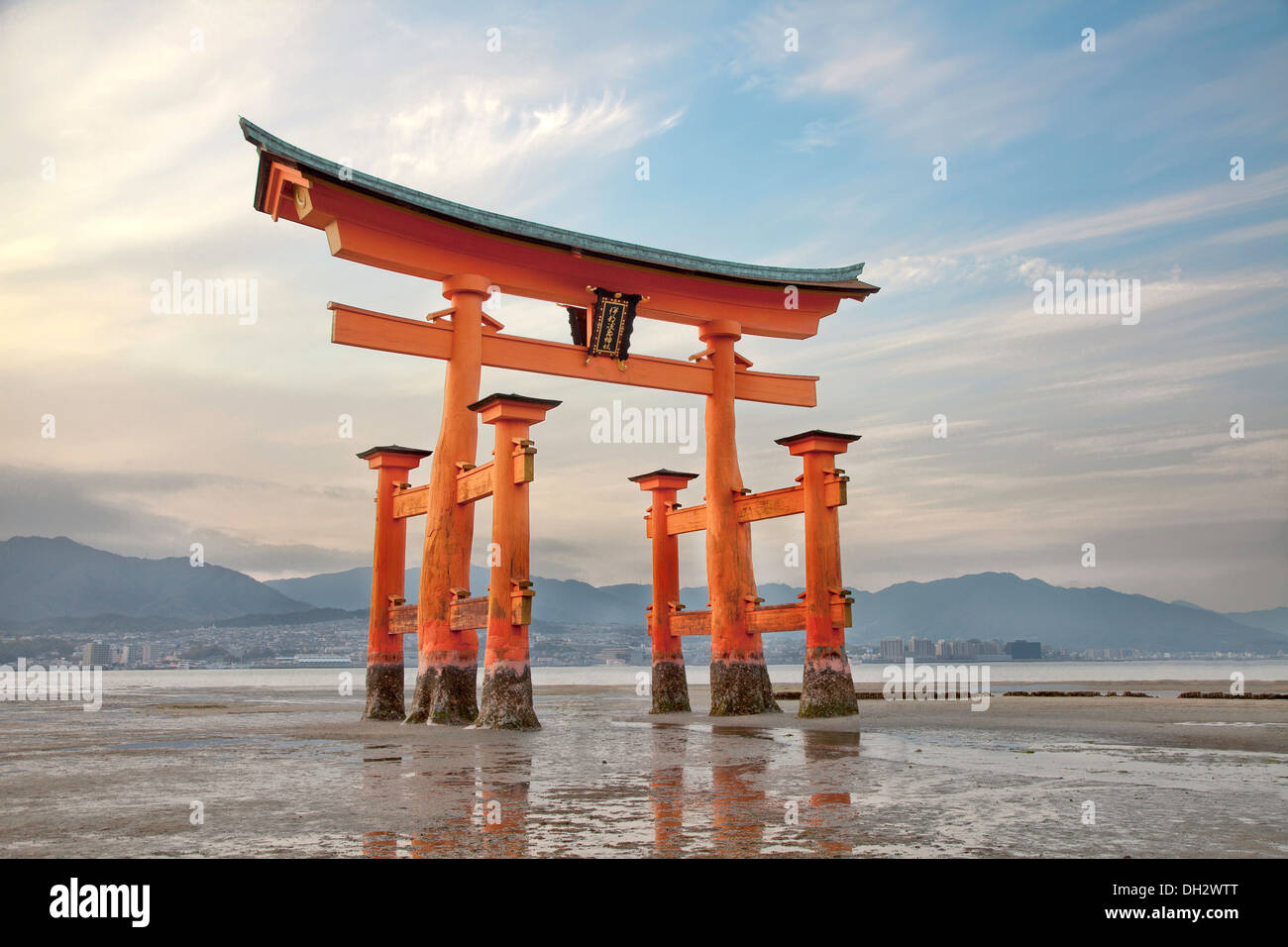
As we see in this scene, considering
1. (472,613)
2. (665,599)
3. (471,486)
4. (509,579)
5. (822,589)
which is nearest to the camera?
(509,579)

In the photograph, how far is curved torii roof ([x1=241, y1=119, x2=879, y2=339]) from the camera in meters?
15.9

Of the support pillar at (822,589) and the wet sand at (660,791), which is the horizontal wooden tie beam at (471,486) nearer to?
the wet sand at (660,791)

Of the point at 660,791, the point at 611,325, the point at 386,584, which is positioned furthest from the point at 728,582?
the point at 660,791

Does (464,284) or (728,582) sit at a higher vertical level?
(464,284)

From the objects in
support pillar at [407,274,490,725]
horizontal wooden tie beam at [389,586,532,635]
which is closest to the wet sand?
support pillar at [407,274,490,725]

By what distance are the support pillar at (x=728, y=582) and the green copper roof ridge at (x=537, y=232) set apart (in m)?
2.61

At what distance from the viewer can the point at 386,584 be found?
19.5 meters

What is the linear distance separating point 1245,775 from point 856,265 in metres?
14.8

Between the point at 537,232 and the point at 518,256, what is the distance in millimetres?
653

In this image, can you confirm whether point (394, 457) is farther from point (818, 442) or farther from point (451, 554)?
point (818, 442)

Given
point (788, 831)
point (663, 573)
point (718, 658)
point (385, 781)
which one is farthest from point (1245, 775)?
point (663, 573)

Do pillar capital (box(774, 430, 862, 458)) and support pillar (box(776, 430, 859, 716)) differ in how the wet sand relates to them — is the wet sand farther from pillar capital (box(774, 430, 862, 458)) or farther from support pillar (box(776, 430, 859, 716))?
pillar capital (box(774, 430, 862, 458))

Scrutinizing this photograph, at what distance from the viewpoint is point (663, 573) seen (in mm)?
21047
